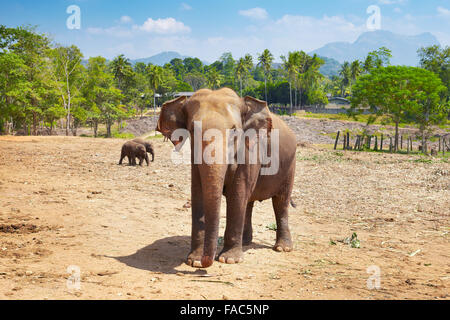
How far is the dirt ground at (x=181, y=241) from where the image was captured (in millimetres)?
5832

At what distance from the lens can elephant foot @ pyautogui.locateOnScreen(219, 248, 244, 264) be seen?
7098 millimetres

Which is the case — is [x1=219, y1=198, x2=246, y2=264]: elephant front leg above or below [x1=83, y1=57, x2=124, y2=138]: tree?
below

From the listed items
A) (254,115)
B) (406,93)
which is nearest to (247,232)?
(254,115)

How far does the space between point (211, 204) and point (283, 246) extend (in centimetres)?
312

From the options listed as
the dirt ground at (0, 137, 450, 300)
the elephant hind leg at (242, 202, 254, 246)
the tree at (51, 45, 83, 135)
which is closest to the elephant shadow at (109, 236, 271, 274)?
the dirt ground at (0, 137, 450, 300)

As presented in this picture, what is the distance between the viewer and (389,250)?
8.67 metres

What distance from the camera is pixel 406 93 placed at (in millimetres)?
38062

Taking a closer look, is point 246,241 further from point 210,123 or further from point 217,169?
point 210,123

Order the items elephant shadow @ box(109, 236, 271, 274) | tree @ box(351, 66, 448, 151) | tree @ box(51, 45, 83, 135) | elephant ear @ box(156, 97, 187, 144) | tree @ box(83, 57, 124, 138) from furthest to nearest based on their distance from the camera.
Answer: tree @ box(83, 57, 124, 138)
tree @ box(51, 45, 83, 135)
tree @ box(351, 66, 448, 151)
elephant ear @ box(156, 97, 187, 144)
elephant shadow @ box(109, 236, 271, 274)

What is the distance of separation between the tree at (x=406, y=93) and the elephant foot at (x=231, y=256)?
3573cm

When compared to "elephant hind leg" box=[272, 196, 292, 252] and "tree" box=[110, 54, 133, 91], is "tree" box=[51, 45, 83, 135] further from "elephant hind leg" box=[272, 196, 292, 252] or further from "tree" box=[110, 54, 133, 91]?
"elephant hind leg" box=[272, 196, 292, 252]

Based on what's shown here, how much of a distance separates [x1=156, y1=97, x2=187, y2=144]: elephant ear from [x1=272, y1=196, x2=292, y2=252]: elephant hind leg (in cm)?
292

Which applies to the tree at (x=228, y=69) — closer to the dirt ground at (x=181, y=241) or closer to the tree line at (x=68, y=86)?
the tree line at (x=68, y=86)

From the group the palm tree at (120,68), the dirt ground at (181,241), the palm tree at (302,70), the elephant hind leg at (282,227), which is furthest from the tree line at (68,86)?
the elephant hind leg at (282,227)
